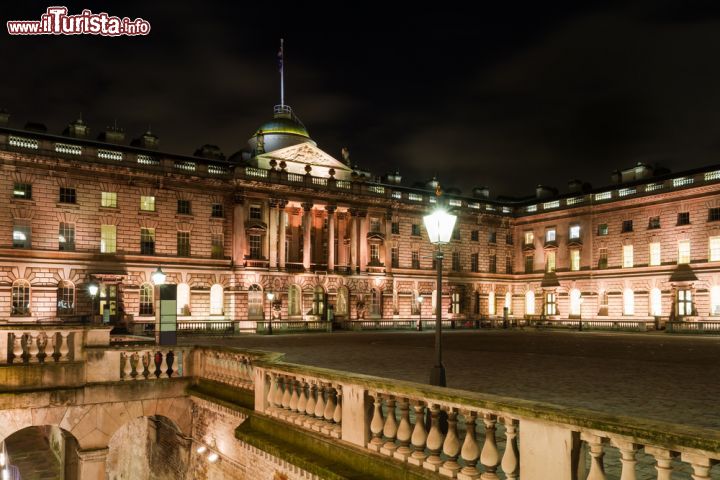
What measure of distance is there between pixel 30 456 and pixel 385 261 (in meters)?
38.6

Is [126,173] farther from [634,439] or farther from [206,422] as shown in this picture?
[634,439]

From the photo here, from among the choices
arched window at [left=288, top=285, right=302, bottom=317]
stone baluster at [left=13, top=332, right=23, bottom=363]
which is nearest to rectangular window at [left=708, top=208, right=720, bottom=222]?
arched window at [left=288, top=285, right=302, bottom=317]

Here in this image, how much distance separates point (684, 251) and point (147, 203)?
46.1 metres

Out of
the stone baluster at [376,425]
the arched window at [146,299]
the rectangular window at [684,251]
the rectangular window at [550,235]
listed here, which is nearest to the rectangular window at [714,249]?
the rectangular window at [684,251]

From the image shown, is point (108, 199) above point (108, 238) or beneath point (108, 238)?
above

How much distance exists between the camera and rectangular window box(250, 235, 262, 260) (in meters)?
52.3

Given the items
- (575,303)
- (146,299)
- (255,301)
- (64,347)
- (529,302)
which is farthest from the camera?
(529,302)

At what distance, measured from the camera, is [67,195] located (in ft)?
143

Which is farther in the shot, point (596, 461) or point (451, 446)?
point (451, 446)

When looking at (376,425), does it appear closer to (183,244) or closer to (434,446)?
(434,446)

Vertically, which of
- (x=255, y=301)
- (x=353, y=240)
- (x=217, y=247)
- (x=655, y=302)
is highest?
(x=353, y=240)

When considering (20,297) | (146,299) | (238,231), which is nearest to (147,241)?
(146,299)

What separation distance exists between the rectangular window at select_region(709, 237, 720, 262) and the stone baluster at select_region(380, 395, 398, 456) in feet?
172

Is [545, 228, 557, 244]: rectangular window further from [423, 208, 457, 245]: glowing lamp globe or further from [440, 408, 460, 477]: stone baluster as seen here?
[440, 408, 460, 477]: stone baluster
